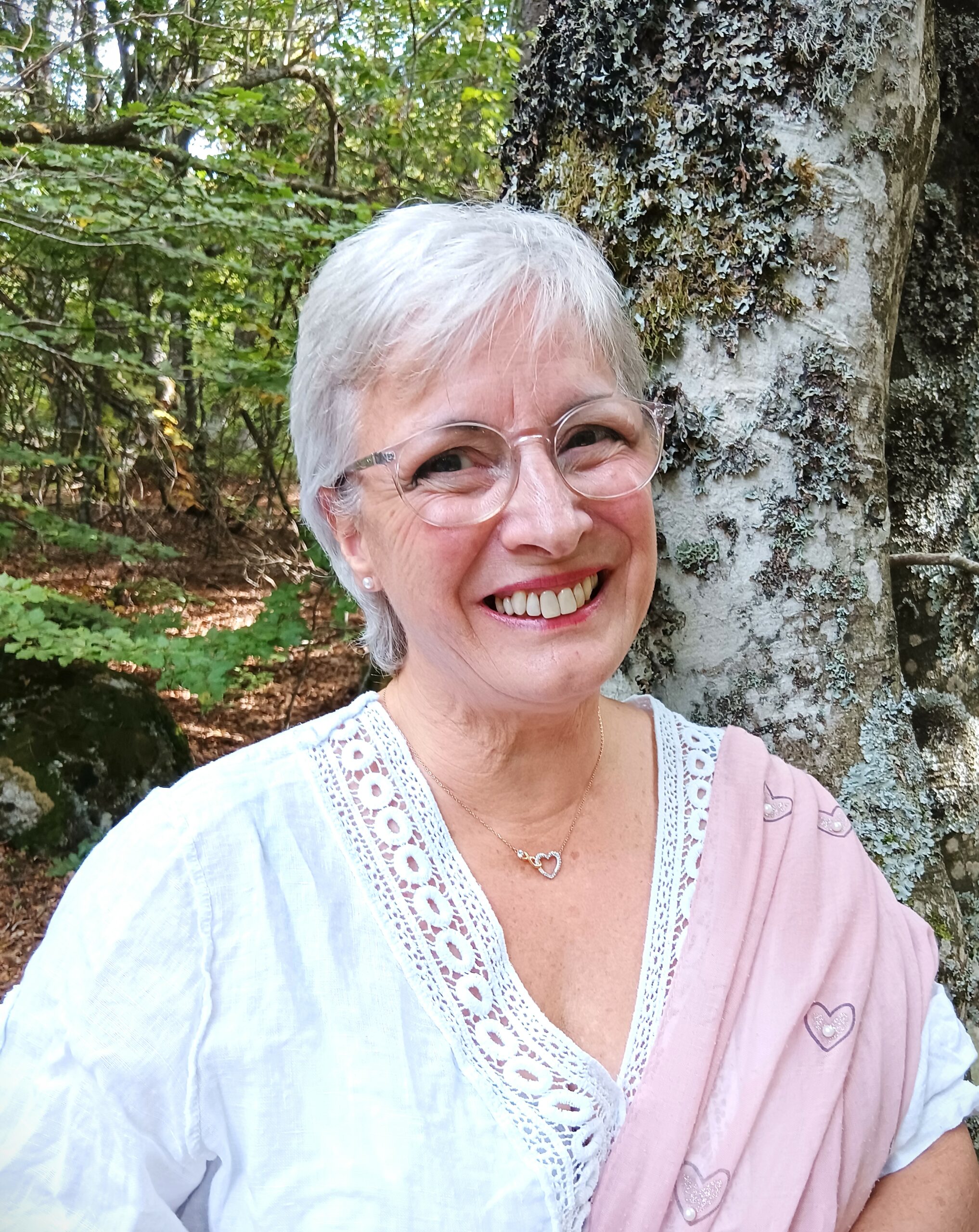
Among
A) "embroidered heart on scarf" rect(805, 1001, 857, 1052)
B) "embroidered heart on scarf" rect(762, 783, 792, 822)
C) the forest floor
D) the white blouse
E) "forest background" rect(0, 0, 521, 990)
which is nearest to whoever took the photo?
the white blouse

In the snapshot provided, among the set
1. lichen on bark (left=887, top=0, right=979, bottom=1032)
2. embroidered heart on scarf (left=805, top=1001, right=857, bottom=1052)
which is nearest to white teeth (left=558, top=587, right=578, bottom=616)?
embroidered heart on scarf (left=805, top=1001, right=857, bottom=1052)

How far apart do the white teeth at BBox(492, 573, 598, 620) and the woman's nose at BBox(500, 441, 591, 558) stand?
6cm

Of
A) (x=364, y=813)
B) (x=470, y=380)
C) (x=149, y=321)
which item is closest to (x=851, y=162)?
(x=470, y=380)

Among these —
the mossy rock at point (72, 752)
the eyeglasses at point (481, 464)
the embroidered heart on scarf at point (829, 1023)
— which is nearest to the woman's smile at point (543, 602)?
the eyeglasses at point (481, 464)

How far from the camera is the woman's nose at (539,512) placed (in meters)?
1.16

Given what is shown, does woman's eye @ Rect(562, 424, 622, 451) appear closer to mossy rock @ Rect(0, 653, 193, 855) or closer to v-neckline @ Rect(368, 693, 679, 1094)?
v-neckline @ Rect(368, 693, 679, 1094)

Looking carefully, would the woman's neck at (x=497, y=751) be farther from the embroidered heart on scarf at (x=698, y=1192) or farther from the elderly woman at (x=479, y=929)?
the embroidered heart on scarf at (x=698, y=1192)

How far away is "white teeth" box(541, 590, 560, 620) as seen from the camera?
3.97ft

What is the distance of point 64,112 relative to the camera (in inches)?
201

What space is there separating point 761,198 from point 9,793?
4.12 m

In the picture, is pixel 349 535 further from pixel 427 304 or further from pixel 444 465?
pixel 427 304

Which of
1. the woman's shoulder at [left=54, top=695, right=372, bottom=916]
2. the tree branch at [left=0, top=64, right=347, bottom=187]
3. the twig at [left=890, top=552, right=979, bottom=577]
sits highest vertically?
the tree branch at [left=0, top=64, right=347, bottom=187]

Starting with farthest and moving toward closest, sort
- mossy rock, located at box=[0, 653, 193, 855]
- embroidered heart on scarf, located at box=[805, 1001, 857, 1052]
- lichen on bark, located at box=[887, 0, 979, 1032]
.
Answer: mossy rock, located at box=[0, 653, 193, 855], lichen on bark, located at box=[887, 0, 979, 1032], embroidered heart on scarf, located at box=[805, 1001, 857, 1052]

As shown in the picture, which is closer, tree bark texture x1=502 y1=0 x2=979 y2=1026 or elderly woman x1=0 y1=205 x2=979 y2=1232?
elderly woman x1=0 y1=205 x2=979 y2=1232
